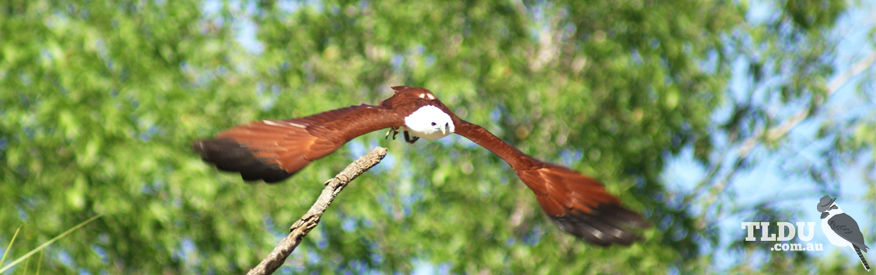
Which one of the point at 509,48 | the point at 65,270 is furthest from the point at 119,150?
the point at 509,48

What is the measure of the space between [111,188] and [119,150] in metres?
0.22

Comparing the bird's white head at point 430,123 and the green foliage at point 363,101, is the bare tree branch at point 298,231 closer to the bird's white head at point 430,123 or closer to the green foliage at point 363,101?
the bird's white head at point 430,123

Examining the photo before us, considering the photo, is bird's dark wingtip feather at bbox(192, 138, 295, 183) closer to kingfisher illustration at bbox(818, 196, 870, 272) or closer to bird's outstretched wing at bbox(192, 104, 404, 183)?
bird's outstretched wing at bbox(192, 104, 404, 183)

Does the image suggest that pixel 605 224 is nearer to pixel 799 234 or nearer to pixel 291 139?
pixel 291 139

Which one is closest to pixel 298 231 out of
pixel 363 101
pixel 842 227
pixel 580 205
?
pixel 580 205

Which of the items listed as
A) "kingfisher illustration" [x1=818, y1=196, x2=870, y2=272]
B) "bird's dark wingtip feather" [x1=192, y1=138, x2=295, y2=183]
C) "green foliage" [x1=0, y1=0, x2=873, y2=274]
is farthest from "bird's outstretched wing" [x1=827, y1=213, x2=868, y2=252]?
"bird's dark wingtip feather" [x1=192, y1=138, x2=295, y2=183]

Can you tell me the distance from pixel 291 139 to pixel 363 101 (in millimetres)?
4046

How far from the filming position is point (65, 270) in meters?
6.20

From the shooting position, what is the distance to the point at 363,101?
293 inches

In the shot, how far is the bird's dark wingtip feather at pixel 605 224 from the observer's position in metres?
3.76

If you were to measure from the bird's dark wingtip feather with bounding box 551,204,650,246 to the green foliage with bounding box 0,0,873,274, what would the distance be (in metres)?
2.83

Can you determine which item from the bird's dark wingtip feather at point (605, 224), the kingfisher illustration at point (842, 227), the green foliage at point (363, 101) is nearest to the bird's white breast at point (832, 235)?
the kingfisher illustration at point (842, 227)

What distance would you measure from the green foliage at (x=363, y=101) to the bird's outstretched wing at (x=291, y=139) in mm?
2820

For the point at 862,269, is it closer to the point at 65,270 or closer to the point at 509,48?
the point at 509,48
